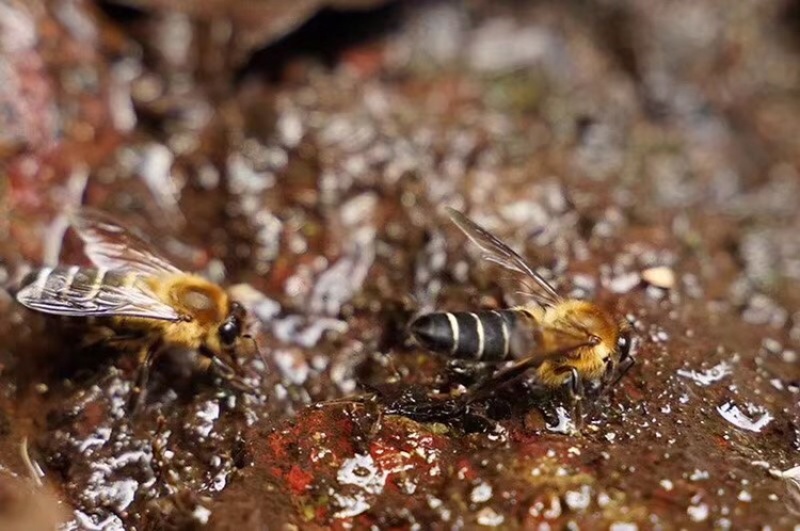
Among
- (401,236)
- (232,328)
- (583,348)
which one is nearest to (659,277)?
(583,348)

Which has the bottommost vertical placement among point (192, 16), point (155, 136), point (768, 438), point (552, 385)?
point (768, 438)

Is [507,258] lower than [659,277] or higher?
higher

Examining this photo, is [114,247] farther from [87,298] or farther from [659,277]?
[659,277]

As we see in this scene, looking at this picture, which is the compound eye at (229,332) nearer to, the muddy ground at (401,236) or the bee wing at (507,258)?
the muddy ground at (401,236)

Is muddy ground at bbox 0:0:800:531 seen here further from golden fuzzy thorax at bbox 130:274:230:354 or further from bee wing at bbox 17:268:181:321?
bee wing at bbox 17:268:181:321

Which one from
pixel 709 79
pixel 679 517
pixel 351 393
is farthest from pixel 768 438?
pixel 709 79

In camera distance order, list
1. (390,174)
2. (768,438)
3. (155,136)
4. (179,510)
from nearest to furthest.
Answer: (179,510), (768,438), (390,174), (155,136)

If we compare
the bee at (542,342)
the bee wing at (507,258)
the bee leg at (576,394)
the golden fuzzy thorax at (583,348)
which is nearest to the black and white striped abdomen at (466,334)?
the bee at (542,342)

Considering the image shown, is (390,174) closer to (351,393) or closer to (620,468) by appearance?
(351,393)
